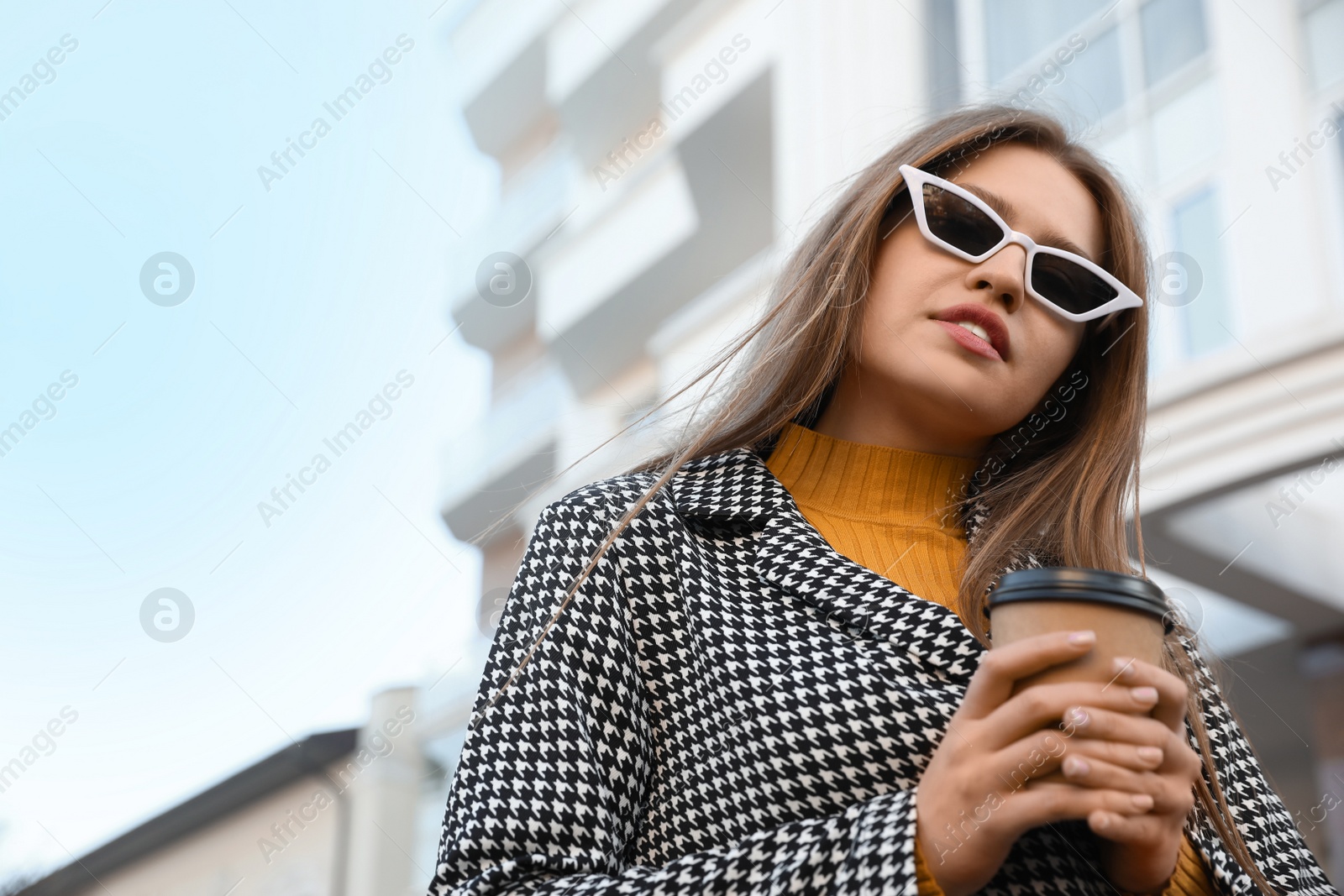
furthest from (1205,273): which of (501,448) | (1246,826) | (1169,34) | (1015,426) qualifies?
(501,448)

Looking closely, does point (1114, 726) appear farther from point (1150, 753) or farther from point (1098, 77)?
point (1098, 77)

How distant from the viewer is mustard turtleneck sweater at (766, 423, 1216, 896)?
4.86 ft

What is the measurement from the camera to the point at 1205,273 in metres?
4.39

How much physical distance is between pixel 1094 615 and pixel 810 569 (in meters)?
0.49

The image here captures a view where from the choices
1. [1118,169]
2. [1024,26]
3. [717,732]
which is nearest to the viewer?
[717,732]

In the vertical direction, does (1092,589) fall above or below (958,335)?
below

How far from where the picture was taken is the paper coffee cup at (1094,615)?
847mm

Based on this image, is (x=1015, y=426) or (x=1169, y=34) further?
(x=1169, y=34)

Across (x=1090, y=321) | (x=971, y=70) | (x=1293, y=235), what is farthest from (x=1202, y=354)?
(x=1090, y=321)

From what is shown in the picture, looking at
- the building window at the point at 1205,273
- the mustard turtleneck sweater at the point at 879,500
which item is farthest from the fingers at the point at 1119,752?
the building window at the point at 1205,273

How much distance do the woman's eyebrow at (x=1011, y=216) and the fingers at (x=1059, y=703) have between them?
87 centimetres

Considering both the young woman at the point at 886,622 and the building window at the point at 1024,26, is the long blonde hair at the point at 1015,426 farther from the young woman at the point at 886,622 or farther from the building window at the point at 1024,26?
the building window at the point at 1024,26

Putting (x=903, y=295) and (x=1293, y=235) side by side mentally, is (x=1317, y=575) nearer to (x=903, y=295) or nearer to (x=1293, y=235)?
(x=1293, y=235)

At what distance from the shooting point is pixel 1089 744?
0.83 meters
